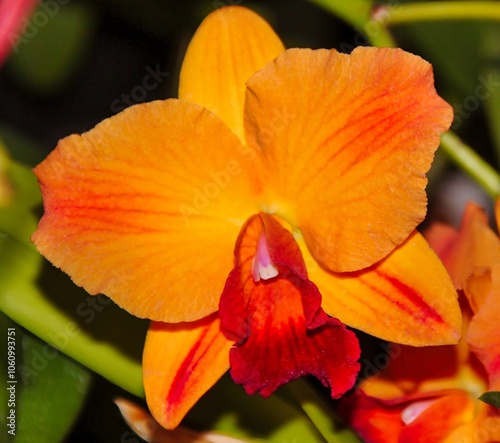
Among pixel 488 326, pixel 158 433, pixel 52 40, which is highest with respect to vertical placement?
pixel 52 40

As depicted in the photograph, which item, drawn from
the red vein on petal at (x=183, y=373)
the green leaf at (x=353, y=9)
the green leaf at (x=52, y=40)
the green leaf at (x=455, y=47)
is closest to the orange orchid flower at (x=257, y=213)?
the red vein on petal at (x=183, y=373)

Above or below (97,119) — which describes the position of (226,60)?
above

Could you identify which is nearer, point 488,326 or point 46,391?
point 488,326

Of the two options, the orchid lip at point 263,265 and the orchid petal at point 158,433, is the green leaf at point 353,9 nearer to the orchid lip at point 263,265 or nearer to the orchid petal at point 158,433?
the orchid lip at point 263,265

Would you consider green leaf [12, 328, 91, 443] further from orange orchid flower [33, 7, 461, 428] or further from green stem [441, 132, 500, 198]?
green stem [441, 132, 500, 198]

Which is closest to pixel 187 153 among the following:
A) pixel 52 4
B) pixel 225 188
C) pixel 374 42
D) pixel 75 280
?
pixel 225 188

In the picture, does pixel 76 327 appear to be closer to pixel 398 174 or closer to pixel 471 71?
pixel 398 174
